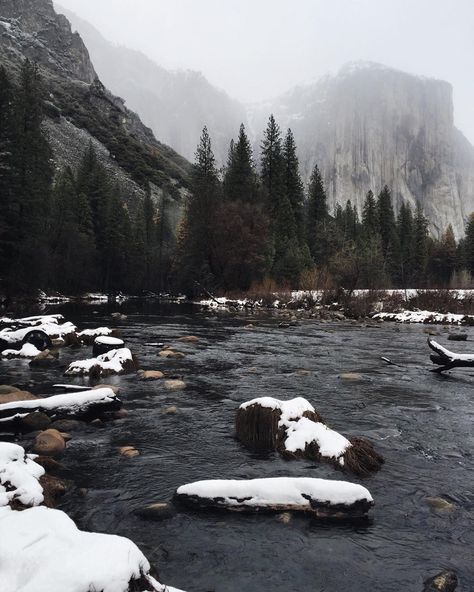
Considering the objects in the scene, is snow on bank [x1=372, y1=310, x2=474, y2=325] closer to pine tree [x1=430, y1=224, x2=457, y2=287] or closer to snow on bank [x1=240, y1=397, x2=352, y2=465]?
snow on bank [x1=240, y1=397, x2=352, y2=465]

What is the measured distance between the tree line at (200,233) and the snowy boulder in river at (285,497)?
96.2 feet

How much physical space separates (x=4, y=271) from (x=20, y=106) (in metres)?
14.6

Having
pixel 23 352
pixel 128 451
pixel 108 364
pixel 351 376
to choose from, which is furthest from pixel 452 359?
pixel 23 352

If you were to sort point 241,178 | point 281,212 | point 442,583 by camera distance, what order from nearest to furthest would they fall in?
point 442,583 → point 241,178 → point 281,212

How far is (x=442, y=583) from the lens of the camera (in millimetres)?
3582

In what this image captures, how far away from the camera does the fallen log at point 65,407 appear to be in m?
7.29

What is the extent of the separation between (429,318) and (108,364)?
22.2 metres

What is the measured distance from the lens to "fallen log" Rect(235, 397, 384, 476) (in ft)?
19.8

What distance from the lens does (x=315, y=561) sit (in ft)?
13.0

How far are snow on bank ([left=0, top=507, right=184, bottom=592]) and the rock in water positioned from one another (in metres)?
2.18

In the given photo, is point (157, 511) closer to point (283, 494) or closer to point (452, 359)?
point (283, 494)

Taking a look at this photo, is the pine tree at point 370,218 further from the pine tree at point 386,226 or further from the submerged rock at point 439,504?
the submerged rock at point 439,504

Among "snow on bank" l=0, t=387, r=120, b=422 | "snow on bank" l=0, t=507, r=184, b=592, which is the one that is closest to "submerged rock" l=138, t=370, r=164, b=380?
"snow on bank" l=0, t=387, r=120, b=422

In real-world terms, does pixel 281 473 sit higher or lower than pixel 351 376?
lower
